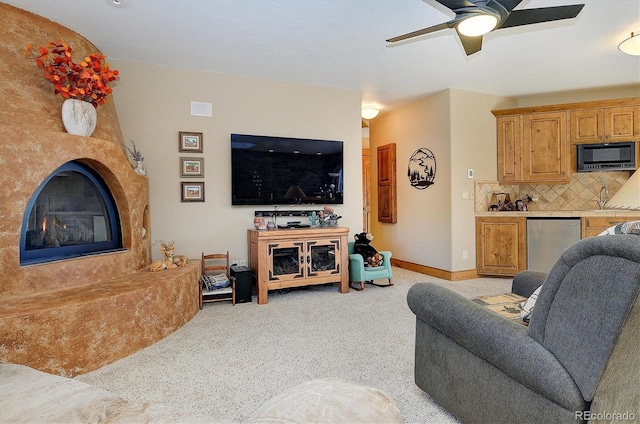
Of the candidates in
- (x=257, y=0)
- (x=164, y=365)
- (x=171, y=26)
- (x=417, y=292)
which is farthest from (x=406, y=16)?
(x=164, y=365)

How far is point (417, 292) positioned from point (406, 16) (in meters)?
2.35

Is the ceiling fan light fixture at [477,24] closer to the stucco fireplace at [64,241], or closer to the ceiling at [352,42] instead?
the ceiling at [352,42]

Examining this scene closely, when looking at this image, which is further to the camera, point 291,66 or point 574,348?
point 291,66

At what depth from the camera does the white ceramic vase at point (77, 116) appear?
259 centimetres

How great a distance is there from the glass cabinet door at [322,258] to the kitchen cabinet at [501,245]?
227 centimetres

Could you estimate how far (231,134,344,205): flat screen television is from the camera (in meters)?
4.12

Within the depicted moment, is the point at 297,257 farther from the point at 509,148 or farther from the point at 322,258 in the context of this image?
the point at 509,148

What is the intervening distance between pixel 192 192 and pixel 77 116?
1.48m

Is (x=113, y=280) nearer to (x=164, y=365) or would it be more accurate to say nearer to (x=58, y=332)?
(x=58, y=332)

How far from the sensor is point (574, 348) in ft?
3.60

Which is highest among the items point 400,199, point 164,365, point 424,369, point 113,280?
point 400,199

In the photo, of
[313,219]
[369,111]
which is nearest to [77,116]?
[313,219]

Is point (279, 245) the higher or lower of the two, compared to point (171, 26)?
lower

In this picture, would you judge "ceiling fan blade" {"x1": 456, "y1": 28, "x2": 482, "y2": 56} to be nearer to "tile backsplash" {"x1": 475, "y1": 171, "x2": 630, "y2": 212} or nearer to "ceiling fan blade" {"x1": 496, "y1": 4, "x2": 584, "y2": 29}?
"ceiling fan blade" {"x1": 496, "y1": 4, "x2": 584, "y2": 29}
